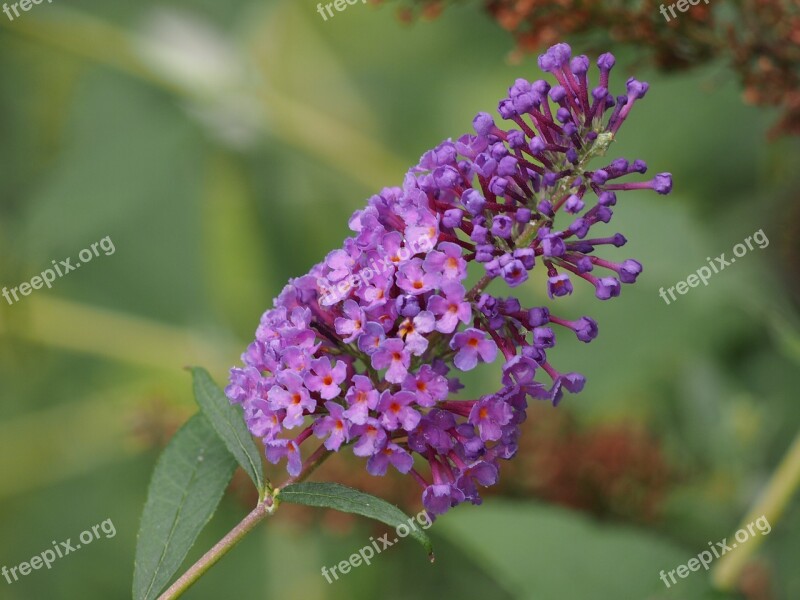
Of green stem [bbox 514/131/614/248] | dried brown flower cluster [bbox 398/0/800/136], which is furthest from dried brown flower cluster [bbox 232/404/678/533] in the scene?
green stem [bbox 514/131/614/248]

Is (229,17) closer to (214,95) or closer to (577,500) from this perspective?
(214,95)

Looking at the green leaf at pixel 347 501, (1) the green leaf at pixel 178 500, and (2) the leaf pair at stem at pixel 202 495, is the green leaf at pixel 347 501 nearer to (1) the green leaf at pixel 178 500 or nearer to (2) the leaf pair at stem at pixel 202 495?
(2) the leaf pair at stem at pixel 202 495

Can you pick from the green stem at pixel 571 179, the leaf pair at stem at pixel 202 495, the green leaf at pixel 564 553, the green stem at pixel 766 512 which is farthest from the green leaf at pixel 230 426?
the green stem at pixel 766 512

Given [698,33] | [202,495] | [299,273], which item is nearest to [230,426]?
[202,495]

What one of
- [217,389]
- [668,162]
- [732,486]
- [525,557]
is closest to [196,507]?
[217,389]

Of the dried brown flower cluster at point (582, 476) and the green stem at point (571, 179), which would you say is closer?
the green stem at point (571, 179)

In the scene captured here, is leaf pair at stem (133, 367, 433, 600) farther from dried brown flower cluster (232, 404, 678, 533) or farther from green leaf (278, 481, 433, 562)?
dried brown flower cluster (232, 404, 678, 533)
